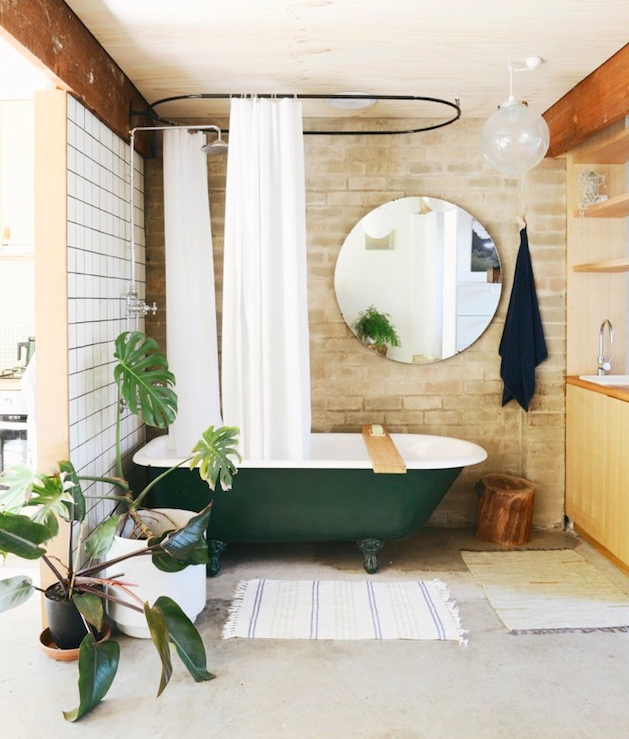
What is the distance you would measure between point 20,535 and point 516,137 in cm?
237

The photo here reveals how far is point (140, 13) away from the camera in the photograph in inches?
104

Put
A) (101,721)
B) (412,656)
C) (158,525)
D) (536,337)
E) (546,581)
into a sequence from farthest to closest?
(536,337), (546,581), (158,525), (412,656), (101,721)

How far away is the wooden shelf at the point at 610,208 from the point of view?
11.2 feet

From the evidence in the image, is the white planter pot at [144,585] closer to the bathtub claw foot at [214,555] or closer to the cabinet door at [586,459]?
the bathtub claw foot at [214,555]

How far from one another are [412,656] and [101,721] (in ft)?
3.64

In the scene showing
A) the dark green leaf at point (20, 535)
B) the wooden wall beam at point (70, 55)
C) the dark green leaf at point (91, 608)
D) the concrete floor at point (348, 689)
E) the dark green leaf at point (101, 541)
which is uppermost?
the wooden wall beam at point (70, 55)

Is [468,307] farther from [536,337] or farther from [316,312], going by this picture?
[316,312]

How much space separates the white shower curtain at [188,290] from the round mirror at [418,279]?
0.84 m

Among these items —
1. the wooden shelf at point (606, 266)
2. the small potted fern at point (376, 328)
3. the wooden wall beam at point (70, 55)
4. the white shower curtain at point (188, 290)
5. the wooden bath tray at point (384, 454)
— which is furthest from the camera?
the small potted fern at point (376, 328)

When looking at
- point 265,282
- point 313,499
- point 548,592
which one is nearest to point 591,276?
point 548,592

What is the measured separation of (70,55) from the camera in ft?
8.71

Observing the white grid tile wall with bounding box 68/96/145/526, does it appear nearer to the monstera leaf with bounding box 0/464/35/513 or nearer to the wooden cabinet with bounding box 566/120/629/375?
the monstera leaf with bounding box 0/464/35/513

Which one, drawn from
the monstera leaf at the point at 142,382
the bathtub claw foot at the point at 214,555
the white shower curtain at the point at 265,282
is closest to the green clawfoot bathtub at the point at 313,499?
the bathtub claw foot at the point at 214,555

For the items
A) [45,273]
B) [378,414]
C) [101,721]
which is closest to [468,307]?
[378,414]
